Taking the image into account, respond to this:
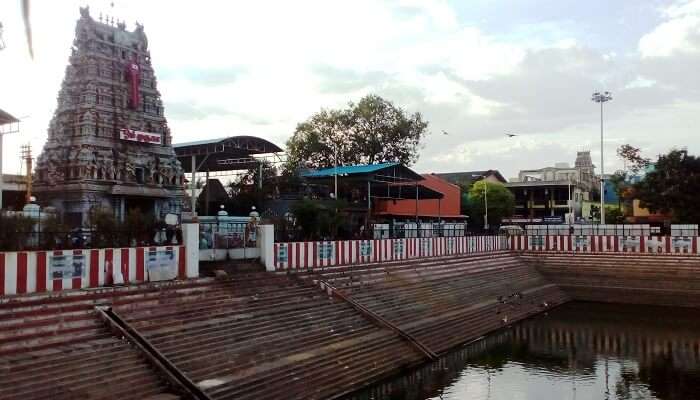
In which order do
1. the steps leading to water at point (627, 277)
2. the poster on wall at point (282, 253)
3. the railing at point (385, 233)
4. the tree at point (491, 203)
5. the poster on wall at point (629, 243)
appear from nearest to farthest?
the poster on wall at point (282, 253) < the railing at point (385, 233) < the steps leading to water at point (627, 277) < the poster on wall at point (629, 243) < the tree at point (491, 203)

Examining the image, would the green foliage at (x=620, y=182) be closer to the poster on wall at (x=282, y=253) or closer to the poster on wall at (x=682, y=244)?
the poster on wall at (x=682, y=244)

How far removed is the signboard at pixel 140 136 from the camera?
30.8 metres

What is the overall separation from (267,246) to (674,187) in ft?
96.4

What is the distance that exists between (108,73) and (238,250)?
15.7 m

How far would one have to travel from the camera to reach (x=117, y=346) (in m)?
12.7

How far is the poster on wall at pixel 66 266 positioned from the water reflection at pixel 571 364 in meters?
7.25

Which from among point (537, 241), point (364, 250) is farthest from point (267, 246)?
point (537, 241)

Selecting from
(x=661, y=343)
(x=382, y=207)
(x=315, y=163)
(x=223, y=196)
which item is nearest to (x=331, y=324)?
(x=661, y=343)

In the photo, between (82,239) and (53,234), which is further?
(82,239)

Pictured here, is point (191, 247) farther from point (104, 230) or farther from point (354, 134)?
point (354, 134)

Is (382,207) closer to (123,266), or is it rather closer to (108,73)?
(108,73)

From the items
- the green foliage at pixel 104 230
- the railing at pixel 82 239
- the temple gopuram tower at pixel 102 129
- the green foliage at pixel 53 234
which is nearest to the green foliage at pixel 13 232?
the railing at pixel 82 239

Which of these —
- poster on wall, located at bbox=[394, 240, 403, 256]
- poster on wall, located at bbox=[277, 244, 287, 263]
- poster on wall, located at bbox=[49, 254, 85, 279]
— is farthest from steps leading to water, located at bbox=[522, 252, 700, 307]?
poster on wall, located at bbox=[49, 254, 85, 279]

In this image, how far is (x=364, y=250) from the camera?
24.9m
